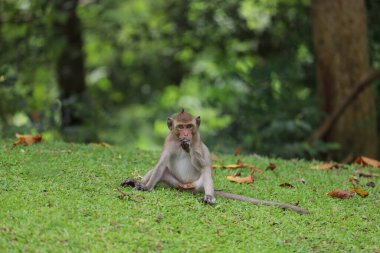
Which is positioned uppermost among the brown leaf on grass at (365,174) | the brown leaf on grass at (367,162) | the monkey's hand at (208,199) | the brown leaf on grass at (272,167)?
the monkey's hand at (208,199)

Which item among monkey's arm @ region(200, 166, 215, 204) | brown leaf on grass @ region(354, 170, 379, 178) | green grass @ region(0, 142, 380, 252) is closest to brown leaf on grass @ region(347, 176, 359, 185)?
green grass @ region(0, 142, 380, 252)

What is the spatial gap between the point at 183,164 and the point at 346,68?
721 centimetres

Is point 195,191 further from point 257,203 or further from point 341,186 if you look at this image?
point 341,186

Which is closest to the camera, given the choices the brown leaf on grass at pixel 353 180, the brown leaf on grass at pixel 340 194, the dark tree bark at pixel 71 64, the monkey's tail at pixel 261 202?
the monkey's tail at pixel 261 202

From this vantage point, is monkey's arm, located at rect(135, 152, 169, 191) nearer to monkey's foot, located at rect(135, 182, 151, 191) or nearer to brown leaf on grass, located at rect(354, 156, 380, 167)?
monkey's foot, located at rect(135, 182, 151, 191)

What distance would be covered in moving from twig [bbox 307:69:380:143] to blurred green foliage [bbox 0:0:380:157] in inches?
9.5

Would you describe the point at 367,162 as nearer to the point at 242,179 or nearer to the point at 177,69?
the point at 242,179

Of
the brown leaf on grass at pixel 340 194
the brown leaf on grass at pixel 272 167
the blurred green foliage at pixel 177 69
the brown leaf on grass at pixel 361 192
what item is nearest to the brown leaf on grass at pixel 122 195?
the brown leaf on grass at pixel 340 194

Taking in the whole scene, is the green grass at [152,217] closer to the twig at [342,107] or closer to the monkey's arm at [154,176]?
the monkey's arm at [154,176]

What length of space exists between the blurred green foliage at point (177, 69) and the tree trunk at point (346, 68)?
0.50 metres

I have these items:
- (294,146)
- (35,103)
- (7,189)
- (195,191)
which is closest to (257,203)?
(195,191)

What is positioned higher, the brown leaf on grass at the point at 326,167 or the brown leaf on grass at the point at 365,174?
the brown leaf on grass at the point at 326,167

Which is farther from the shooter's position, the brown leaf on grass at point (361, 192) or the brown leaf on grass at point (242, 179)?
the brown leaf on grass at point (242, 179)

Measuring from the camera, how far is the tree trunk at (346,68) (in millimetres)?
12562
